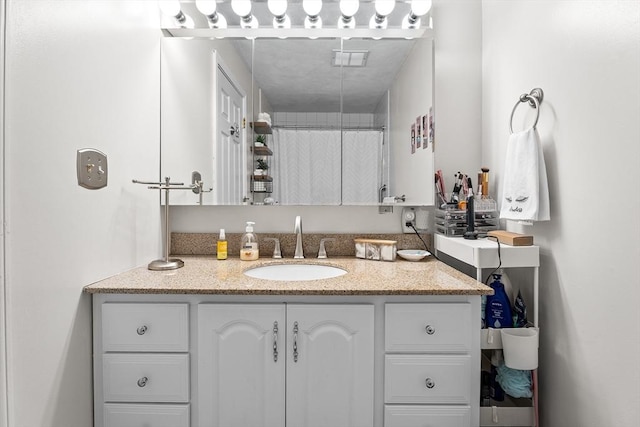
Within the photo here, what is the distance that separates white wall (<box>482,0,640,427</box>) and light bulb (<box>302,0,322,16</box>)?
842mm

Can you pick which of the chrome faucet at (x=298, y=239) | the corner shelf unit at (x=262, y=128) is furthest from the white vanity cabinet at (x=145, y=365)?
the corner shelf unit at (x=262, y=128)

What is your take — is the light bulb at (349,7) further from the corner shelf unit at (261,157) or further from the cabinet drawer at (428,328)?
the cabinet drawer at (428,328)

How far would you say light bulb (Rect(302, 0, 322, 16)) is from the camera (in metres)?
1.65

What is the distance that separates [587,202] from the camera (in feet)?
3.58

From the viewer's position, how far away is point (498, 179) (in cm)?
161

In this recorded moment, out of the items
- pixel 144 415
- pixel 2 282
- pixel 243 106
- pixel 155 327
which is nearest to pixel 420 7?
pixel 243 106

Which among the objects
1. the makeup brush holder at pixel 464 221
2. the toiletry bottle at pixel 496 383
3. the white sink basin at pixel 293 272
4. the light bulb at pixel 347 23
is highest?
the light bulb at pixel 347 23

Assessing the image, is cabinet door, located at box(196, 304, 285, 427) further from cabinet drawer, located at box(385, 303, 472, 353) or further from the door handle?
the door handle

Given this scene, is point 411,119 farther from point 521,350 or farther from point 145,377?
point 145,377

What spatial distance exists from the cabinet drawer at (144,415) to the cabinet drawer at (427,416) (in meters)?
0.66

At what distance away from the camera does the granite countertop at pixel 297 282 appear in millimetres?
1105

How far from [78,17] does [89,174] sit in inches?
18.9

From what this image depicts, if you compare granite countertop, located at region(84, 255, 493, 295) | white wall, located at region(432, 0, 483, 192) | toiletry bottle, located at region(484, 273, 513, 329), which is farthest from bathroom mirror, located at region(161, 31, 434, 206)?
toiletry bottle, located at region(484, 273, 513, 329)

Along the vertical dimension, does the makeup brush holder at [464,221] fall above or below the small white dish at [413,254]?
above
